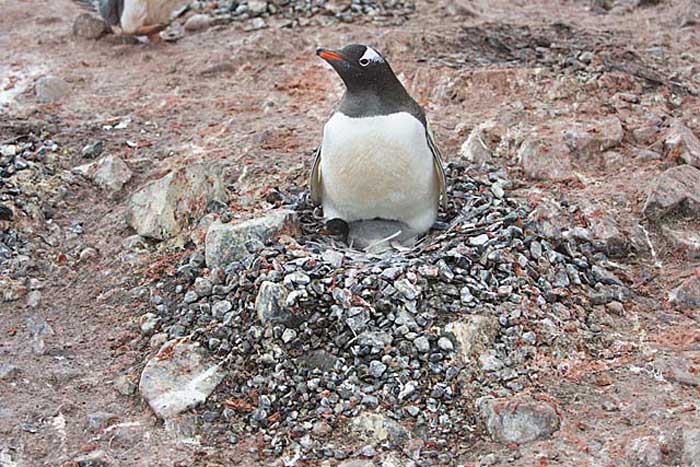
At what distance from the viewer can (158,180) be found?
568 centimetres

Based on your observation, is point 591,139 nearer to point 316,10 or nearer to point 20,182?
point 316,10

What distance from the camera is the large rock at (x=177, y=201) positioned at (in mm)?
5535

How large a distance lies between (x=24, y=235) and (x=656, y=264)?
3.44 m

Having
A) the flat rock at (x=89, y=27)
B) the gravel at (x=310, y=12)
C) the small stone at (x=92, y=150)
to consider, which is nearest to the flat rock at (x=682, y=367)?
the small stone at (x=92, y=150)

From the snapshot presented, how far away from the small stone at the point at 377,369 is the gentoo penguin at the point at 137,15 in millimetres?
4856

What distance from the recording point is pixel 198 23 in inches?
332

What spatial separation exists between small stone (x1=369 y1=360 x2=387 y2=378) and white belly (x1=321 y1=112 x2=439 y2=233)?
3.45 feet

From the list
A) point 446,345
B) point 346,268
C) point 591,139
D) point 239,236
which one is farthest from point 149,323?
point 591,139

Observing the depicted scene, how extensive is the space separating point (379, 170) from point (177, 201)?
125 cm

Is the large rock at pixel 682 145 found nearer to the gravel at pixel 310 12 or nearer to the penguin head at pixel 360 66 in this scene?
the penguin head at pixel 360 66

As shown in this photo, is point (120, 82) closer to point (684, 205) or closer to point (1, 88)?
point (1, 88)

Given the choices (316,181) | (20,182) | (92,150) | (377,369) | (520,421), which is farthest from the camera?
(92,150)

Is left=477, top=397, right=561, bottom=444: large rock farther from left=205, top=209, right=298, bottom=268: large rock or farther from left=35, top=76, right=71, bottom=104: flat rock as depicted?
left=35, top=76, right=71, bottom=104: flat rock

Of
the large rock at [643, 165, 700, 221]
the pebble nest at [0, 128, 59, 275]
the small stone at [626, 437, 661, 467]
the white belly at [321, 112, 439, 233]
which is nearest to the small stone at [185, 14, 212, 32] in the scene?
the pebble nest at [0, 128, 59, 275]
